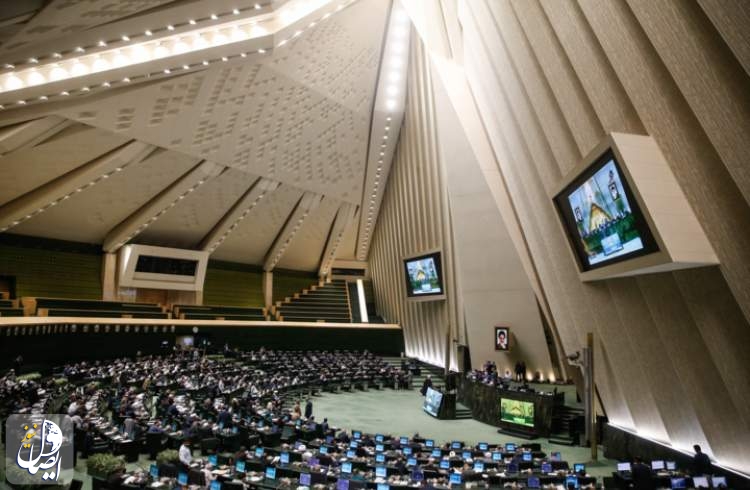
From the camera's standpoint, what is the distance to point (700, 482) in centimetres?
696

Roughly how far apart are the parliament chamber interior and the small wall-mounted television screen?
72 mm

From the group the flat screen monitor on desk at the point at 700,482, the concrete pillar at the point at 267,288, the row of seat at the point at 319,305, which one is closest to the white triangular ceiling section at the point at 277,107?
the concrete pillar at the point at 267,288

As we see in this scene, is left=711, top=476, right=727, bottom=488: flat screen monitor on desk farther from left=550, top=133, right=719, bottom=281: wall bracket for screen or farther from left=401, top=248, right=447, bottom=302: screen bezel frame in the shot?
left=401, top=248, right=447, bottom=302: screen bezel frame

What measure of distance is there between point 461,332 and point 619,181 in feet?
48.5

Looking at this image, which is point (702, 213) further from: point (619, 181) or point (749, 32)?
point (749, 32)

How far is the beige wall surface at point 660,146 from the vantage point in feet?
16.9

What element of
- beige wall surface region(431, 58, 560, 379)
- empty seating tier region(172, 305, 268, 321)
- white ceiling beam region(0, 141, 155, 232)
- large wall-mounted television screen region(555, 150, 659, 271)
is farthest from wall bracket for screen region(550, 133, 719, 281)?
empty seating tier region(172, 305, 268, 321)

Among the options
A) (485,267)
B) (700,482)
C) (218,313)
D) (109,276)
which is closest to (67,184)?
→ (109,276)

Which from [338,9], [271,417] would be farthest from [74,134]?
[271,417]

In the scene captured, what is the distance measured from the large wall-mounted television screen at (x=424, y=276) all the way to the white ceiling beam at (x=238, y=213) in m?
7.40

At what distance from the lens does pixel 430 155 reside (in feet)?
70.5

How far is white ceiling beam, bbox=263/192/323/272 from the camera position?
26.0m

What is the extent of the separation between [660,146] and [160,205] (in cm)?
1900

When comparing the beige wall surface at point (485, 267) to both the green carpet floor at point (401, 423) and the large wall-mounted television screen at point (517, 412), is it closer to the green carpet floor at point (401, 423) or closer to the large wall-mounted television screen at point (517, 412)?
the green carpet floor at point (401, 423)
